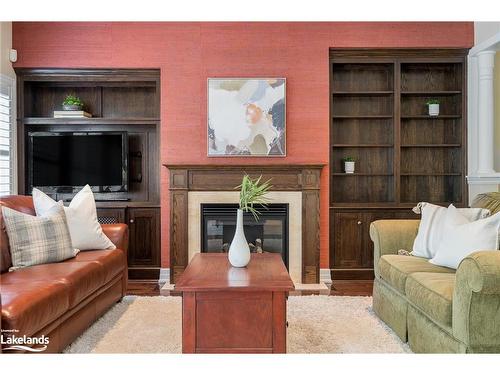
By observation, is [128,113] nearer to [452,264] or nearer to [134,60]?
[134,60]

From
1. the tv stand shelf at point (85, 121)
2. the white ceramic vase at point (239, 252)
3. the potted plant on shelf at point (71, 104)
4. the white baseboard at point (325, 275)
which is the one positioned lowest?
the white baseboard at point (325, 275)

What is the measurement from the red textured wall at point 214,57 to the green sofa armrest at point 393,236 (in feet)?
4.17

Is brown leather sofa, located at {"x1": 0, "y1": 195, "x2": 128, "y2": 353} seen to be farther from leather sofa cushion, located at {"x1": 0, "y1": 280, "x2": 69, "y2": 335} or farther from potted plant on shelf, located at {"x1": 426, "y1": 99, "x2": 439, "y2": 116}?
potted plant on shelf, located at {"x1": 426, "y1": 99, "x2": 439, "y2": 116}

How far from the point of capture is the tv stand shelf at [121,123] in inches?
183

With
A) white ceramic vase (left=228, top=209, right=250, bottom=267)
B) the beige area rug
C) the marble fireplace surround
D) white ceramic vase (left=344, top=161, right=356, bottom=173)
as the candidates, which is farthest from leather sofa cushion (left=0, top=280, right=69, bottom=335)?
white ceramic vase (left=344, top=161, right=356, bottom=173)

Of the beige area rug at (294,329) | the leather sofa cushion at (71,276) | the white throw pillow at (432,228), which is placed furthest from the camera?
the white throw pillow at (432,228)

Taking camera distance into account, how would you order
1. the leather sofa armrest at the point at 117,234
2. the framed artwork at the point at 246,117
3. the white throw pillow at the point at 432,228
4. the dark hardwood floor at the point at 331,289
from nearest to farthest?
the white throw pillow at the point at 432,228 < the leather sofa armrest at the point at 117,234 < the dark hardwood floor at the point at 331,289 < the framed artwork at the point at 246,117

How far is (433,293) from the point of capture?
2271 millimetres

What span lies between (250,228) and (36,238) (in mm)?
2301

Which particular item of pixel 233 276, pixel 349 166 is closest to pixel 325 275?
pixel 349 166

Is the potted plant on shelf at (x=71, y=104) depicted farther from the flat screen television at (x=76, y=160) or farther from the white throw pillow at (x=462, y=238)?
the white throw pillow at (x=462, y=238)

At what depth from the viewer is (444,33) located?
459 centimetres

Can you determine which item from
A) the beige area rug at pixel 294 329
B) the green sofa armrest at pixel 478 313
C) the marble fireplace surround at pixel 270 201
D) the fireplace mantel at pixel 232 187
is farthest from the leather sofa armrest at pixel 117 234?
the green sofa armrest at pixel 478 313

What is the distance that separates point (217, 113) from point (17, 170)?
7.72 feet
